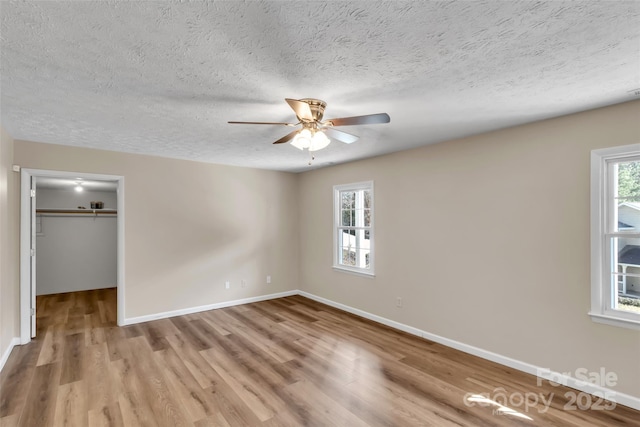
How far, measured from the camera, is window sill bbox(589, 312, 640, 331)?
2.37 metres

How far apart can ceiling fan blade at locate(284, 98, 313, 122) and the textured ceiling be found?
0.60ft

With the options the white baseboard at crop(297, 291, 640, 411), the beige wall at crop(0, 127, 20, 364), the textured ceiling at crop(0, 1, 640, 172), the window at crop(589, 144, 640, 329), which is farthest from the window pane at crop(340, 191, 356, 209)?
the beige wall at crop(0, 127, 20, 364)

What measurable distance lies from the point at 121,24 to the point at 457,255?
360 cm

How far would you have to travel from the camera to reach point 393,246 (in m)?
4.29

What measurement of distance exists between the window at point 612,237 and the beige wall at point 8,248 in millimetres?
5540

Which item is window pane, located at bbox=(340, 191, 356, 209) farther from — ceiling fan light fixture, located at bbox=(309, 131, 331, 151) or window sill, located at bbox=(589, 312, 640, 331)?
window sill, located at bbox=(589, 312, 640, 331)

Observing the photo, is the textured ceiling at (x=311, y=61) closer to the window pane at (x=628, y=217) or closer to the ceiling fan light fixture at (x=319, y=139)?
the ceiling fan light fixture at (x=319, y=139)

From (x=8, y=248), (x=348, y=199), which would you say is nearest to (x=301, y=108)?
(x=348, y=199)

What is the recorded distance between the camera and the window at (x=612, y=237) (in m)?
2.49

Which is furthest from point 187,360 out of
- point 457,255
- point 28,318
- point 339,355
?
point 457,255

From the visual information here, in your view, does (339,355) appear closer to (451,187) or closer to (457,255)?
(457,255)

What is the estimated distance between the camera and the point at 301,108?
2094mm

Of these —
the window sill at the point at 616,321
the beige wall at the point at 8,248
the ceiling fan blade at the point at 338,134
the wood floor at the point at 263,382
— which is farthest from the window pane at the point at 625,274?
the beige wall at the point at 8,248

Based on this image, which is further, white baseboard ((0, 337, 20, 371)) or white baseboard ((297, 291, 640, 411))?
white baseboard ((0, 337, 20, 371))
